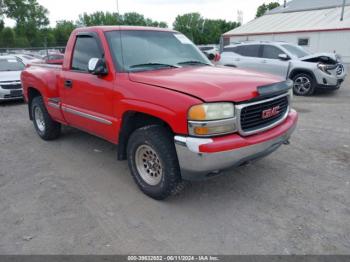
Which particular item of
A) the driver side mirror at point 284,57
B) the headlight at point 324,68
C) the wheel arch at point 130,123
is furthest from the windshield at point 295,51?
the wheel arch at point 130,123

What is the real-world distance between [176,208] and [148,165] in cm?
60

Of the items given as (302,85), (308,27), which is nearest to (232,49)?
(302,85)

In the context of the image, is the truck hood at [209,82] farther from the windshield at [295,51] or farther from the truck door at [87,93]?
the windshield at [295,51]

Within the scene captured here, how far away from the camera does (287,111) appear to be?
3908 mm

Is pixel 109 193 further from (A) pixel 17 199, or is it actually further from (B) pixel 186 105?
(B) pixel 186 105

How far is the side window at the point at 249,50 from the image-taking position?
11.2m

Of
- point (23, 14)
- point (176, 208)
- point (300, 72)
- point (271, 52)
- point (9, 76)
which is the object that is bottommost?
point (176, 208)

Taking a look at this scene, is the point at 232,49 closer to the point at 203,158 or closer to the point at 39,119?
the point at 39,119

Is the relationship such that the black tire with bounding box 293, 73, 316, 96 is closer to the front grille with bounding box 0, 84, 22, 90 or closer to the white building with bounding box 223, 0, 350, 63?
the front grille with bounding box 0, 84, 22, 90

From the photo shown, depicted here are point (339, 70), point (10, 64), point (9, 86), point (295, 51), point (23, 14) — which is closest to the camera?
point (9, 86)

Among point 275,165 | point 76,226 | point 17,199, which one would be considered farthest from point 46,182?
point 275,165

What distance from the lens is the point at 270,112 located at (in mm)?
3445

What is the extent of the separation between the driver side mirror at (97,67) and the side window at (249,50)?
27.8ft

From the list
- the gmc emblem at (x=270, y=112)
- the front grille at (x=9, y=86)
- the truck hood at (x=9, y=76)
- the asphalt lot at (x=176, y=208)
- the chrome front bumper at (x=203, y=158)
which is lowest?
the asphalt lot at (x=176, y=208)
